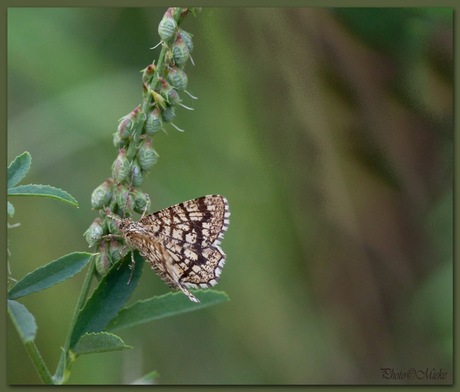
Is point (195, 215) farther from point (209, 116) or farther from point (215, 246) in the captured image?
point (209, 116)

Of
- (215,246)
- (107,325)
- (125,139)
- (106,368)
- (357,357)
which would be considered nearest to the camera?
(125,139)

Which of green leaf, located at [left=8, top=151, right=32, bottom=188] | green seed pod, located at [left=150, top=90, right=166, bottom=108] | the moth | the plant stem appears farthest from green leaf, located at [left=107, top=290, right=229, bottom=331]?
green seed pod, located at [left=150, top=90, right=166, bottom=108]

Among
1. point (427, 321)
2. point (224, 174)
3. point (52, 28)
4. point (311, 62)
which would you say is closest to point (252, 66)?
point (311, 62)

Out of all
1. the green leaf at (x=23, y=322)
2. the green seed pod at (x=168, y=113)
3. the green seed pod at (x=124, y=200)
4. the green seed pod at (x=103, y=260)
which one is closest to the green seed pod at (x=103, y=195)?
the green seed pod at (x=124, y=200)

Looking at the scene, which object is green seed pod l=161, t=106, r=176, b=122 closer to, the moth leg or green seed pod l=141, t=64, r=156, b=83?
green seed pod l=141, t=64, r=156, b=83

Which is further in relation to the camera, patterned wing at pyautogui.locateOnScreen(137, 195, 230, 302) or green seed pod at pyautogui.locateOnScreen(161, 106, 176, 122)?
patterned wing at pyautogui.locateOnScreen(137, 195, 230, 302)

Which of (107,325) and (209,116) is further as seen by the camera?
(209,116)
